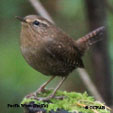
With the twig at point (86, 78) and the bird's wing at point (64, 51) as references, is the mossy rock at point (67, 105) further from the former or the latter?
the twig at point (86, 78)

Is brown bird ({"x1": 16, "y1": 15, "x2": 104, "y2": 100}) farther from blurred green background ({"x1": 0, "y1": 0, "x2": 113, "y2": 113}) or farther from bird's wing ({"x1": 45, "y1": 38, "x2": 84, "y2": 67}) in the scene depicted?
blurred green background ({"x1": 0, "y1": 0, "x2": 113, "y2": 113})

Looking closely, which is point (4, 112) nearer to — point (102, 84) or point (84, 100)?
point (102, 84)

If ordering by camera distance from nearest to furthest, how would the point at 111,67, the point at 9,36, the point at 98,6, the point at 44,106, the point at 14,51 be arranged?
1. the point at 44,106
2. the point at 98,6
3. the point at 111,67
4. the point at 14,51
5. the point at 9,36

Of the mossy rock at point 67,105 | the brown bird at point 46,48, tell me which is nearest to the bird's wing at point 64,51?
the brown bird at point 46,48

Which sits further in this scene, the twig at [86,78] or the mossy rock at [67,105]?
the twig at [86,78]

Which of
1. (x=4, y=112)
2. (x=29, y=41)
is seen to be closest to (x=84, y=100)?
(x=29, y=41)
